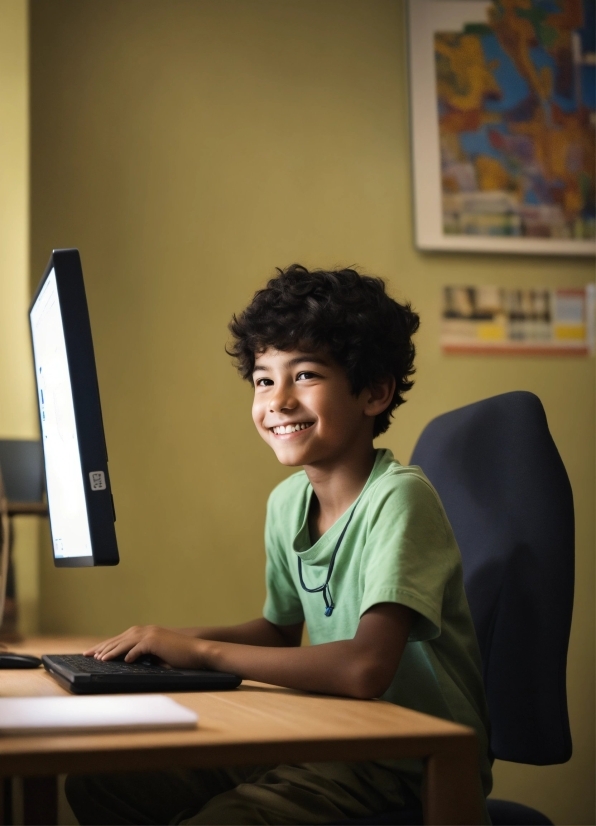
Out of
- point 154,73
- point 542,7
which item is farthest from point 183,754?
point 542,7

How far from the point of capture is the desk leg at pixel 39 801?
4.73 ft

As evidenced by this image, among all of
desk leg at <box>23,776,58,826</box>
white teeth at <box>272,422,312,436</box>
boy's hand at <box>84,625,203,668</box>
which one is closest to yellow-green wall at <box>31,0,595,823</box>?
desk leg at <box>23,776,58,826</box>

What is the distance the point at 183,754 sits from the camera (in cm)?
62

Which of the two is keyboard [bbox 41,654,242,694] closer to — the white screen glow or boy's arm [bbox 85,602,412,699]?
boy's arm [bbox 85,602,412,699]

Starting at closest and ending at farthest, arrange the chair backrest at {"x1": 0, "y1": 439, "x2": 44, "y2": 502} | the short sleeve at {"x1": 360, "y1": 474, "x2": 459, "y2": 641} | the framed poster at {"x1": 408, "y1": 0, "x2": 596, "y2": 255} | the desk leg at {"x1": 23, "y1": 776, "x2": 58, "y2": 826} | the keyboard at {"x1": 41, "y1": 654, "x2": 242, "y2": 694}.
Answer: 1. the keyboard at {"x1": 41, "y1": 654, "x2": 242, "y2": 694}
2. the short sleeve at {"x1": 360, "y1": 474, "x2": 459, "y2": 641}
3. the desk leg at {"x1": 23, "y1": 776, "x2": 58, "y2": 826}
4. the chair backrest at {"x1": 0, "y1": 439, "x2": 44, "y2": 502}
5. the framed poster at {"x1": 408, "y1": 0, "x2": 596, "y2": 255}

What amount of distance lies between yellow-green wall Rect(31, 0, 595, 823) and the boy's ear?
84cm

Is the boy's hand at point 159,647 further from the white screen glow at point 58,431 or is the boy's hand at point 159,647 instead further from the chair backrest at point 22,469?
the chair backrest at point 22,469

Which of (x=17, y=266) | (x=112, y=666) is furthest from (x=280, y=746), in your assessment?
(x=17, y=266)

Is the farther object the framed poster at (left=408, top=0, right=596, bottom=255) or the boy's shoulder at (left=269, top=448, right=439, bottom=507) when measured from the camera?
the framed poster at (left=408, top=0, right=596, bottom=255)

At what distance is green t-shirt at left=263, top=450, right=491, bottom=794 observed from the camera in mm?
990

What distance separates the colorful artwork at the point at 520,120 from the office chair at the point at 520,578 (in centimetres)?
113

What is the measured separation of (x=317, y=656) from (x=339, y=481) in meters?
0.38

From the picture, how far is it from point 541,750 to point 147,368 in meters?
1.27

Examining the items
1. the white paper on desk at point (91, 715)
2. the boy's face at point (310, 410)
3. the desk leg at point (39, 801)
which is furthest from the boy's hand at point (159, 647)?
the desk leg at point (39, 801)
